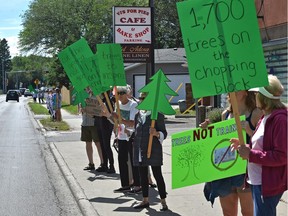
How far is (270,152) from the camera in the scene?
382 centimetres

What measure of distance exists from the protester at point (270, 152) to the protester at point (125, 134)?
166 inches

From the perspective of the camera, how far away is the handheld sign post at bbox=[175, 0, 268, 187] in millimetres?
4184

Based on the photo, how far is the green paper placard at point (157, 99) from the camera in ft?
21.7

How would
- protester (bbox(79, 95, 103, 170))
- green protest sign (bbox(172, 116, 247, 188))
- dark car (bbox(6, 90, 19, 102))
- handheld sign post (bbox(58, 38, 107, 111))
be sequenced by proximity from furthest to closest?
dark car (bbox(6, 90, 19, 102))
protester (bbox(79, 95, 103, 170))
handheld sign post (bbox(58, 38, 107, 111))
green protest sign (bbox(172, 116, 247, 188))

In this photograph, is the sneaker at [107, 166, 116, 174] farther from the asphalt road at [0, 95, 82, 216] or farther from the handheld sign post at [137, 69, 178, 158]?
the handheld sign post at [137, 69, 178, 158]

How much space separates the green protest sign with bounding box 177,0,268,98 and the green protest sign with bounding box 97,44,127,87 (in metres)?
3.99

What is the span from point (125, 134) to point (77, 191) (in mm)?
1420

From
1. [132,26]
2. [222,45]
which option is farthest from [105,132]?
[132,26]

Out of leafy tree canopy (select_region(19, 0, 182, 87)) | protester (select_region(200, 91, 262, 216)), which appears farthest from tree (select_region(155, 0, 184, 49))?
protester (select_region(200, 91, 262, 216))

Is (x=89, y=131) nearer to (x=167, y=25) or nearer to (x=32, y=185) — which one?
(x=32, y=185)

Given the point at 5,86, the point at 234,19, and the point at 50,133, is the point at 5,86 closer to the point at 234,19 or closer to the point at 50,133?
the point at 50,133

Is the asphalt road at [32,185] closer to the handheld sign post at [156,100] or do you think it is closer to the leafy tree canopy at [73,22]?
the handheld sign post at [156,100]

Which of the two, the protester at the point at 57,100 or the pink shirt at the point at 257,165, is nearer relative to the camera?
the pink shirt at the point at 257,165

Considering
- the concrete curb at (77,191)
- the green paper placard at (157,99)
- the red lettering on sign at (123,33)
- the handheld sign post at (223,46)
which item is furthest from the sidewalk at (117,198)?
the red lettering on sign at (123,33)
